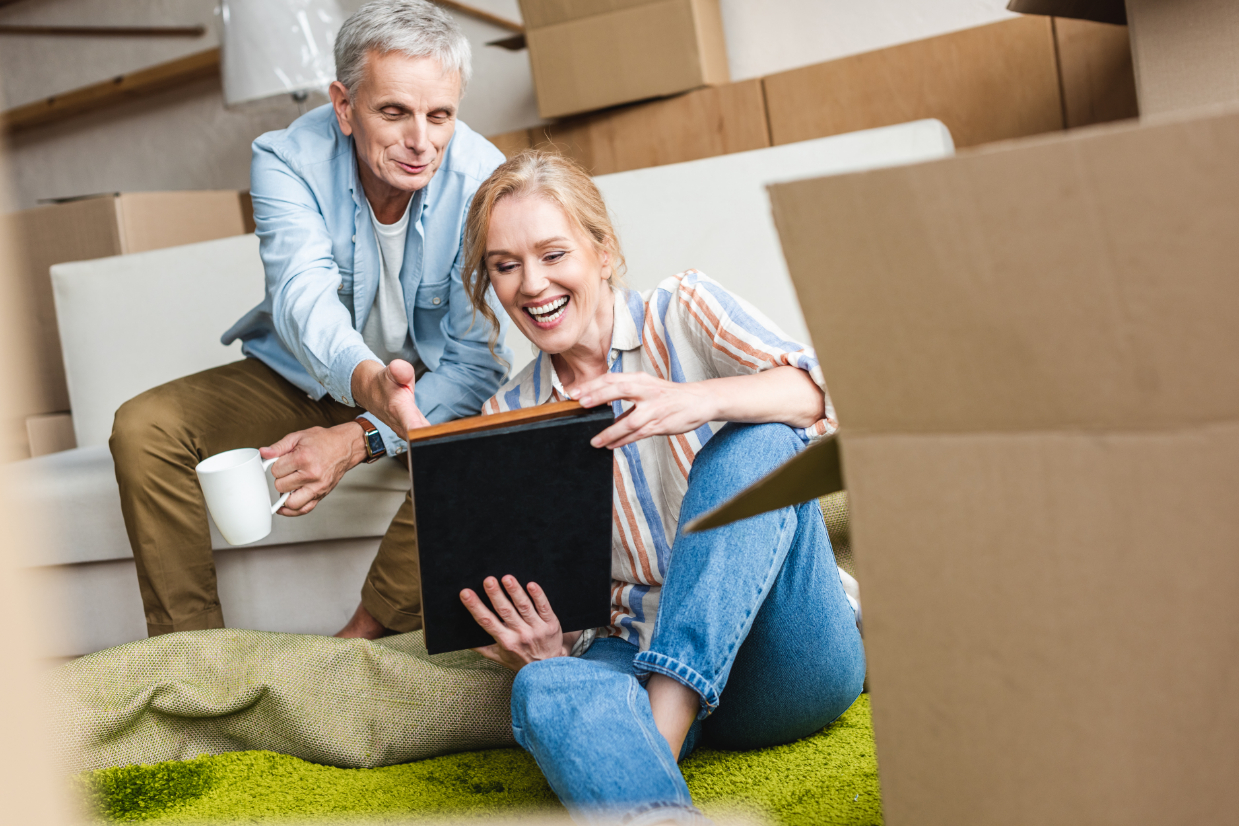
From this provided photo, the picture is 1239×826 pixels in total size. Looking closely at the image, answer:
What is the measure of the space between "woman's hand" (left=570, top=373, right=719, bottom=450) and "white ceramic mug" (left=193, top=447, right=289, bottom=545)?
54 cm

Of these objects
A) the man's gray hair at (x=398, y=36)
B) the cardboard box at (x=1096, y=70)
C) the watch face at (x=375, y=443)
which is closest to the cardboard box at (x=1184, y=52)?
the cardboard box at (x=1096, y=70)

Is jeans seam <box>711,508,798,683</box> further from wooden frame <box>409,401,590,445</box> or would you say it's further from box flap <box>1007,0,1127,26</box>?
box flap <box>1007,0,1127,26</box>

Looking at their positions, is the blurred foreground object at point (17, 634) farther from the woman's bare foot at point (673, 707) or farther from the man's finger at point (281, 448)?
the man's finger at point (281, 448)

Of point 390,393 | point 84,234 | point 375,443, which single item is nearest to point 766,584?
point 390,393

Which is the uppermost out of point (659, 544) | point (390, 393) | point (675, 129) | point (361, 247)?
point (675, 129)

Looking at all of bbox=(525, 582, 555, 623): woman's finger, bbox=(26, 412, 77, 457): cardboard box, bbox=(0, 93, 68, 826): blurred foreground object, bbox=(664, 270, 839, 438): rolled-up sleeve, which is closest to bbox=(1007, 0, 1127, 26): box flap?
bbox=(664, 270, 839, 438): rolled-up sleeve

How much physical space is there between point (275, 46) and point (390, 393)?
1.52 meters

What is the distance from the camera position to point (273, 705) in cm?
116

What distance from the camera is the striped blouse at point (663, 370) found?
3.41ft

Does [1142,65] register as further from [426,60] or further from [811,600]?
[426,60]

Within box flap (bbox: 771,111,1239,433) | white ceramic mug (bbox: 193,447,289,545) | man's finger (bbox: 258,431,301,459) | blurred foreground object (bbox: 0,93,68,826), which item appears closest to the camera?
blurred foreground object (bbox: 0,93,68,826)

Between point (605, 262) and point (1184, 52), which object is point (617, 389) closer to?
point (605, 262)

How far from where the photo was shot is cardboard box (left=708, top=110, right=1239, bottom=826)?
15.2 inches

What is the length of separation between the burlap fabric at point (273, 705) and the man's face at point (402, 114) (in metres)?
0.71
